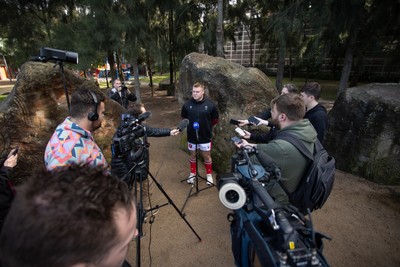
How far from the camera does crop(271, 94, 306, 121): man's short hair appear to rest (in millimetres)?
2166

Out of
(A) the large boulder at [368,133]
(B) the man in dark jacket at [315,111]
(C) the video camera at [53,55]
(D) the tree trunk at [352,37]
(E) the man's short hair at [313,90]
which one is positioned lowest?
(A) the large boulder at [368,133]

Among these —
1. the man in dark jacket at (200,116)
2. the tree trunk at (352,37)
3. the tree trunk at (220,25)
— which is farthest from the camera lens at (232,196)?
the tree trunk at (220,25)

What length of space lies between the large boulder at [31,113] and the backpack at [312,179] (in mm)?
3783

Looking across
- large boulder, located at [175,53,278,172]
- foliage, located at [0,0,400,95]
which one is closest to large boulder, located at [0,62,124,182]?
large boulder, located at [175,53,278,172]

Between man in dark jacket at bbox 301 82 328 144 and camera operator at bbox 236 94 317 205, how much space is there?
1041mm

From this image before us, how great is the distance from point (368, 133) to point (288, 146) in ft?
11.8

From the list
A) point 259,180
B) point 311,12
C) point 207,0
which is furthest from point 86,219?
point 207,0

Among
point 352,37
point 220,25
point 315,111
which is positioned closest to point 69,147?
point 315,111

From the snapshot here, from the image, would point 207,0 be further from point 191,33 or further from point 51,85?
point 51,85

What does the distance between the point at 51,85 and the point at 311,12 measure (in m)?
7.06

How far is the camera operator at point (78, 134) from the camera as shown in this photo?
1.93m

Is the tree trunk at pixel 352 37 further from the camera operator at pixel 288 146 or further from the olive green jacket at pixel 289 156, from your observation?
the olive green jacket at pixel 289 156

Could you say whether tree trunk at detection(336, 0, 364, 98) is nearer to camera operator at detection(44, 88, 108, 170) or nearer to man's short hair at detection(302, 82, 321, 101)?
man's short hair at detection(302, 82, 321, 101)

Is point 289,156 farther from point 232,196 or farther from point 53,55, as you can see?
point 53,55
